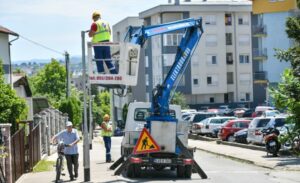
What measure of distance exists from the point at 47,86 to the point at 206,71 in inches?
1139

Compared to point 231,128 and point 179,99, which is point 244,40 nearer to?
point 179,99

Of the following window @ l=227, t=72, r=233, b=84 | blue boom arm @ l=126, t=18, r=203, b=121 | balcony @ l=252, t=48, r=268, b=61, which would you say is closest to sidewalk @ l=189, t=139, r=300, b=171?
blue boom arm @ l=126, t=18, r=203, b=121

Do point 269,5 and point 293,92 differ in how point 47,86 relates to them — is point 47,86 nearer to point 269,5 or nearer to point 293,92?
point 269,5

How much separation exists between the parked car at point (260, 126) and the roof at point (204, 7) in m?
52.3

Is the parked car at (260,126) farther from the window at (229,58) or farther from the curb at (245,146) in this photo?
the window at (229,58)

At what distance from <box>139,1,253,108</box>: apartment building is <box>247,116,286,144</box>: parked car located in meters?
52.2

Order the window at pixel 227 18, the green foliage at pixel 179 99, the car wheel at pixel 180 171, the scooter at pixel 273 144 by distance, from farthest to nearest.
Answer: the window at pixel 227 18
the green foliage at pixel 179 99
the scooter at pixel 273 144
the car wheel at pixel 180 171

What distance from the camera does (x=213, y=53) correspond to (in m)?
90.3

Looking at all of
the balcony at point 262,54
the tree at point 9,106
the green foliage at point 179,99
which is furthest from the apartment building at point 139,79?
the tree at point 9,106

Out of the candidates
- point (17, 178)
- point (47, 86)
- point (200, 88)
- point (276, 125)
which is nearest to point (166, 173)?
point (17, 178)

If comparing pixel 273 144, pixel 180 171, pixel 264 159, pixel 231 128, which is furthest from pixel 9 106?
pixel 231 128

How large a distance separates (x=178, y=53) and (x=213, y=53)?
224 ft

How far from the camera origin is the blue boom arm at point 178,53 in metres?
21.2

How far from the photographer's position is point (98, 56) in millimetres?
18500
